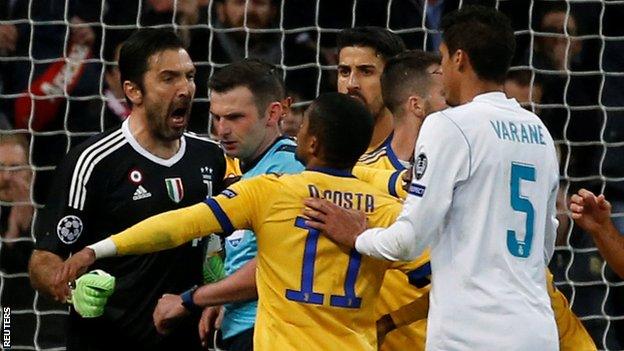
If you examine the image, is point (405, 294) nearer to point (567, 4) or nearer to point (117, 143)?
point (117, 143)

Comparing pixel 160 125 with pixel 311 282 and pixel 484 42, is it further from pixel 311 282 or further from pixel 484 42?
pixel 484 42

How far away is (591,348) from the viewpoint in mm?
4363

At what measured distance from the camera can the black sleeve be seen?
4309 mm

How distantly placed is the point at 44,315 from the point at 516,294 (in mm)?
3292

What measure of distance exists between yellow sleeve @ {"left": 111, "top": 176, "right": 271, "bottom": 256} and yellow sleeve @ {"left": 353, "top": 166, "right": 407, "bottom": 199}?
1.66 feet

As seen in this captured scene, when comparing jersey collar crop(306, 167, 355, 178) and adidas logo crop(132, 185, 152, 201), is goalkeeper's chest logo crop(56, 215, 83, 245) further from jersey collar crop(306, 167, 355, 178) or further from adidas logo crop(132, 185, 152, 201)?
jersey collar crop(306, 167, 355, 178)

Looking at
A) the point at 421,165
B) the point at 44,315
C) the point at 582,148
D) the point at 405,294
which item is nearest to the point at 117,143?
the point at 405,294

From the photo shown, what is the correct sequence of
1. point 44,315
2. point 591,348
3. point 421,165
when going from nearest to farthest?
point 421,165 → point 591,348 → point 44,315

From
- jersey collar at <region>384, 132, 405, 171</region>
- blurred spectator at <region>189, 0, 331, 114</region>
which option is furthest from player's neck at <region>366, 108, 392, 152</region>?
blurred spectator at <region>189, 0, 331, 114</region>

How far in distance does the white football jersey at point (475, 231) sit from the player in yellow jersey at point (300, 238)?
0.19 meters

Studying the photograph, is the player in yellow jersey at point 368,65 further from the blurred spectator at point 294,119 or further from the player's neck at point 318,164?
the player's neck at point 318,164

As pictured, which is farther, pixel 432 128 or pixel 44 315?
pixel 44 315

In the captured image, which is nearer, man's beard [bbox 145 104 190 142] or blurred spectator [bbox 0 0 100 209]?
man's beard [bbox 145 104 190 142]

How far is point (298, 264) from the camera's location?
3.54 meters
